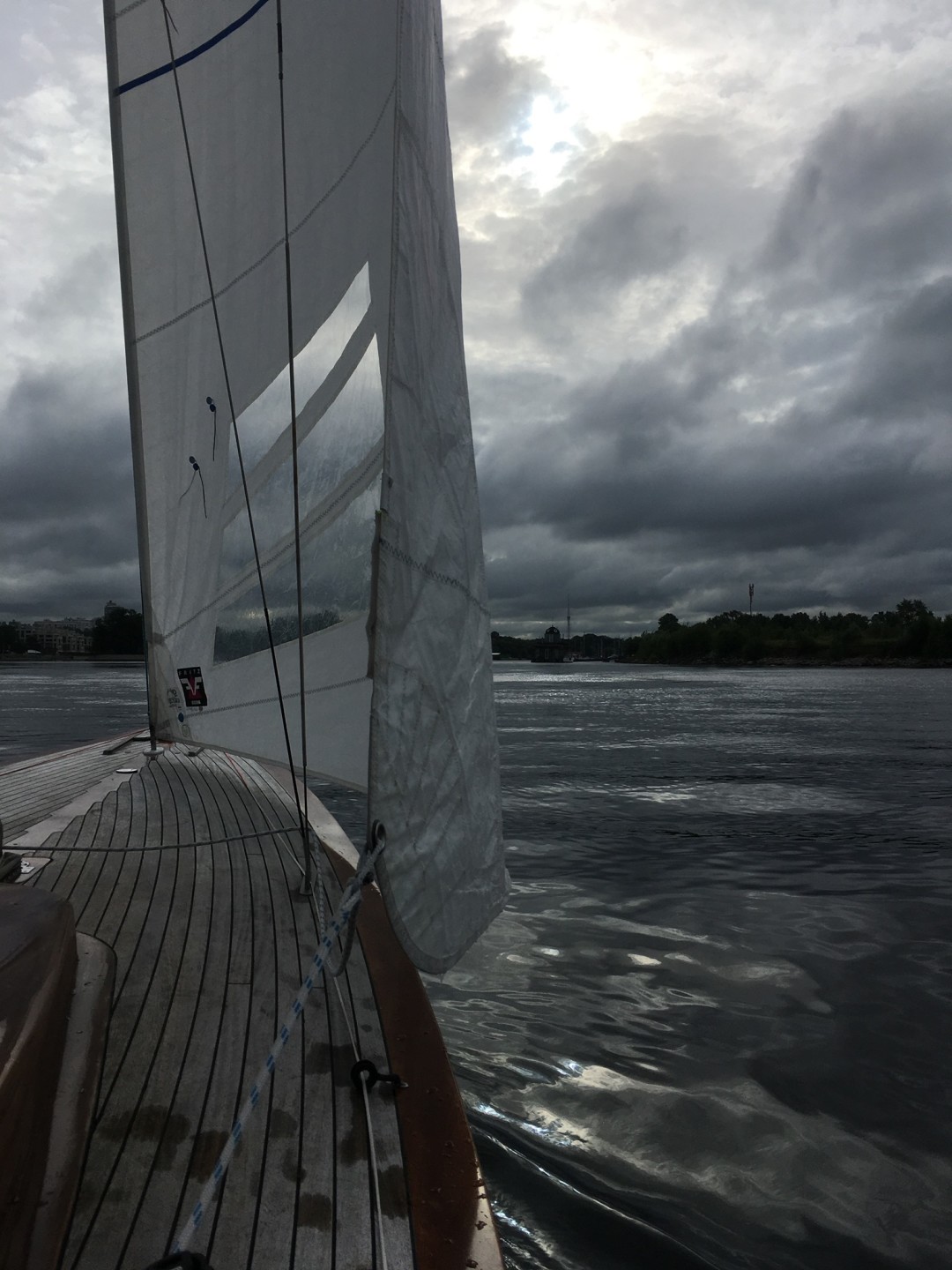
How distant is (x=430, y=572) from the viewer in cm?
234

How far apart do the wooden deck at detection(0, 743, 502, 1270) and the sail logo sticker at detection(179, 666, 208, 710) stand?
1.10m

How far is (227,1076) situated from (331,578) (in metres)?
1.70

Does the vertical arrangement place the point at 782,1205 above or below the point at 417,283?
below

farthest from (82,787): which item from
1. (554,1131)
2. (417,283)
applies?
(417,283)

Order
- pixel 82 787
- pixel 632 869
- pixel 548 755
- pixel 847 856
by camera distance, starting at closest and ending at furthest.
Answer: pixel 82 787 < pixel 632 869 < pixel 847 856 < pixel 548 755

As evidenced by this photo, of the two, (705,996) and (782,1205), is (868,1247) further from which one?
(705,996)

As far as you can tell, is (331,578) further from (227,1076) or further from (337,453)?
(227,1076)

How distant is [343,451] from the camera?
3049 mm

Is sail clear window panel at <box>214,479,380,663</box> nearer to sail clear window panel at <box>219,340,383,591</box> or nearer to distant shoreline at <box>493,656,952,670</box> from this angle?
sail clear window panel at <box>219,340,383,591</box>

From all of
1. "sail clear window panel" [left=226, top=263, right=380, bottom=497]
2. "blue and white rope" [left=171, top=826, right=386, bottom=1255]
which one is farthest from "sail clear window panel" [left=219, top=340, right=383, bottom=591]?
"blue and white rope" [left=171, top=826, right=386, bottom=1255]

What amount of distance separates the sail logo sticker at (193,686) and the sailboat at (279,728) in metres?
0.03

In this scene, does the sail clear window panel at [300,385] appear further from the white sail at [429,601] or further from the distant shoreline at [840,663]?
the distant shoreline at [840,663]

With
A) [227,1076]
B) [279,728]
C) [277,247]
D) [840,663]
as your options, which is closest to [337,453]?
[277,247]

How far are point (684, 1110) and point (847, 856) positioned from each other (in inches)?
178
